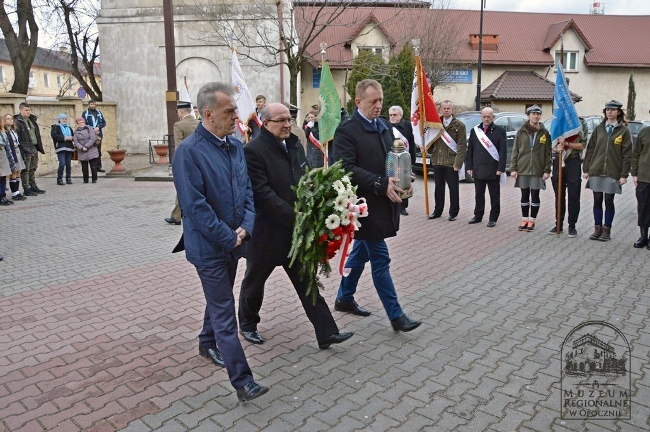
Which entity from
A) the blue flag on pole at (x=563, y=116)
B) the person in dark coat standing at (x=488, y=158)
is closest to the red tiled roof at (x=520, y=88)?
the person in dark coat standing at (x=488, y=158)

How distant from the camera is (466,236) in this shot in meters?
9.23

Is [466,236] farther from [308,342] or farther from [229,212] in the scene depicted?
[229,212]

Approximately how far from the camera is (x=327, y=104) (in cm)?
827

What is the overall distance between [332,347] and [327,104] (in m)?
4.38

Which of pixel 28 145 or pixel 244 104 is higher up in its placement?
pixel 244 104

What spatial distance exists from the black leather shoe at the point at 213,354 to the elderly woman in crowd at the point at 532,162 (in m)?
6.69

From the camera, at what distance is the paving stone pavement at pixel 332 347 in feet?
12.4

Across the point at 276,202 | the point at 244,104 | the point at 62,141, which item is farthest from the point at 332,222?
the point at 62,141

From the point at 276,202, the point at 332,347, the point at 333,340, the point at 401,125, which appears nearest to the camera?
the point at 276,202

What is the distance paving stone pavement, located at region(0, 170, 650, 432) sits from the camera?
3.78 m

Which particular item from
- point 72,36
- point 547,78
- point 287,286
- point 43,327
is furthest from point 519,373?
point 547,78

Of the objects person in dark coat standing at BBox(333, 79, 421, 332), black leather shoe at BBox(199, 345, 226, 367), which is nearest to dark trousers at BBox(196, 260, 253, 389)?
black leather shoe at BBox(199, 345, 226, 367)

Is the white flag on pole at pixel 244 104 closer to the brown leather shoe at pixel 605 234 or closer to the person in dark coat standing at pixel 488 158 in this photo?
the person in dark coat standing at pixel 488 158

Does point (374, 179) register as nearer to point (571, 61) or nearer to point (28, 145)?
point (28, 145)
